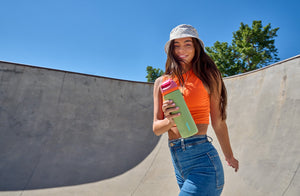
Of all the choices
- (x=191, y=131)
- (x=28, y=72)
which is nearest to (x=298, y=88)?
(x=191, y=131)

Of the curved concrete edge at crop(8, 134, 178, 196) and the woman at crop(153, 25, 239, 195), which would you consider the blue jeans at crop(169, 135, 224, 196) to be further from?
Answer: the curved concrete edge at crop(8, 134, 178, 196)

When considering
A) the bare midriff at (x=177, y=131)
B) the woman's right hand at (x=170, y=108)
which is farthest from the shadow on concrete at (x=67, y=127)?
the woman's right hand at (x=170, y=108)

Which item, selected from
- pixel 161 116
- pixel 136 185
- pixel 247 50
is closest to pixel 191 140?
pixel 161 116

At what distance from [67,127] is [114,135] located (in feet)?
5.11

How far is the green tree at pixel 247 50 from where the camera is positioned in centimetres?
1959

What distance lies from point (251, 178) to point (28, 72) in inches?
291

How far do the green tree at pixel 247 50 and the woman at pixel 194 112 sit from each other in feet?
67.3

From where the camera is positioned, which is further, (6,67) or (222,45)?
(222,45)

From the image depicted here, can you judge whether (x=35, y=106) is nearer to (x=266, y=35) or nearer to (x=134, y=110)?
(x=134, y=110)

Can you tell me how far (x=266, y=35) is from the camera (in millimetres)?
19969

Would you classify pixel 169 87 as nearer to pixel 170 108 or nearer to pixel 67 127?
pixel 170 108

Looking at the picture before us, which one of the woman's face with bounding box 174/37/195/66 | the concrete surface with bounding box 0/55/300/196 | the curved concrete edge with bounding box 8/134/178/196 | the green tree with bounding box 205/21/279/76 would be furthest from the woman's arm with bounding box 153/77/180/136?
the green tree with bounding box 205/21/279/76

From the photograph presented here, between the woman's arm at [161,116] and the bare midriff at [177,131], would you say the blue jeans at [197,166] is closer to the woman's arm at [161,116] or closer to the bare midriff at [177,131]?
the bare midriff at [177,131]

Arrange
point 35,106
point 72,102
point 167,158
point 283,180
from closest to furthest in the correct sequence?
point 283,180 → point 167,158 → point 35,106 → point 72,102
